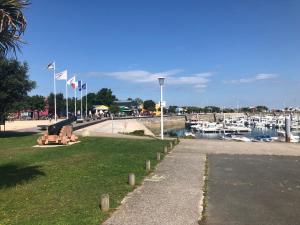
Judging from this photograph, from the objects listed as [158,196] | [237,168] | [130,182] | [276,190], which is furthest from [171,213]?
[237,168]

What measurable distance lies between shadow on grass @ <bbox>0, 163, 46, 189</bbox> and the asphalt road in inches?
212

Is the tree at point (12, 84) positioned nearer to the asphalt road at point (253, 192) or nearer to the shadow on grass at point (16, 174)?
the shadow on grass at point (16, 174)

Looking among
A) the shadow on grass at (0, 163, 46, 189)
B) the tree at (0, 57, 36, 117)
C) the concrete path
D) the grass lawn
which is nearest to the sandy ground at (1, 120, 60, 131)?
the tree at (0, 57, 36, 117)

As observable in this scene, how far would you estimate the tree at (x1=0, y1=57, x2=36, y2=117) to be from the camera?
32.7 meters

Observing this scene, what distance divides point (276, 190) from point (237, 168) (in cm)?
473

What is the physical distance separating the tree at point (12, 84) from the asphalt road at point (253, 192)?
791 inches

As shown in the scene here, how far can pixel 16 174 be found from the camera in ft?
44.0

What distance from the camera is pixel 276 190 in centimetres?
1154

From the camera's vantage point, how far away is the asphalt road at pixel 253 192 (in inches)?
332

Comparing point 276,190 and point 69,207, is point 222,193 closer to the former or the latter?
point 276,190

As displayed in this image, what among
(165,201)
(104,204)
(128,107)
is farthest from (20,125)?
(128,107)

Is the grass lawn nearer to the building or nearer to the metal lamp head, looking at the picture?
the metal lamp head

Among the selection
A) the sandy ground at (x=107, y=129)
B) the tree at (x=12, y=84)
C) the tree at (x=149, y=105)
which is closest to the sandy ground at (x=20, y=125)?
the sandy ground at (x=107, y=129)

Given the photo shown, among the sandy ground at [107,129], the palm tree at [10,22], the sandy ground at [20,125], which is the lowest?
the sandy ground at [107,129]
